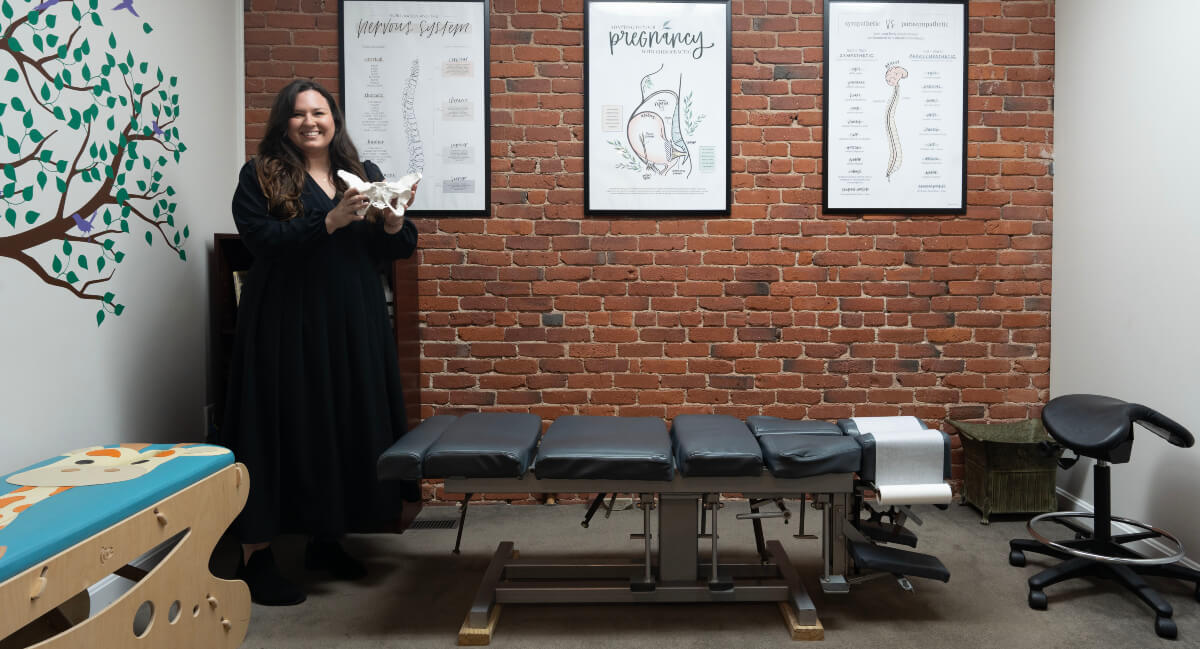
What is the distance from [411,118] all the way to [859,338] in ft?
7.76

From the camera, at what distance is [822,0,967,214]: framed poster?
3217 millimetres

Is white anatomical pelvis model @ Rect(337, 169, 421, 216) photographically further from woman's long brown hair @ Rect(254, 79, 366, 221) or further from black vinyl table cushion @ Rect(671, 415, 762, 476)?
black vinyl table cushion @ Rect(671, 415, 762, 476)

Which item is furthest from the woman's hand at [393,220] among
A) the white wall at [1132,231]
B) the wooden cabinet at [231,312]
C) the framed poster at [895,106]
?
the white wall at [1132,231]

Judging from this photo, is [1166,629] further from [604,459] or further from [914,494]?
[604,459]

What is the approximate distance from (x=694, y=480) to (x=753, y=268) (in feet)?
5.05

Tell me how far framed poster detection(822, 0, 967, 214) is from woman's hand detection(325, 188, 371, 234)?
214 cm

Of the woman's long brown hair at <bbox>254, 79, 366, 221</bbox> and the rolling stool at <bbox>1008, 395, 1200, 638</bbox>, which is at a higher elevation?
the woman's long brown hair at <bbox>254, 79, 366, 221</bbox>

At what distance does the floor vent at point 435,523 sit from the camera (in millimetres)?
3021

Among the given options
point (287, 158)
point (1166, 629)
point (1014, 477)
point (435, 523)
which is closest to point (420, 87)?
point (287, 158)

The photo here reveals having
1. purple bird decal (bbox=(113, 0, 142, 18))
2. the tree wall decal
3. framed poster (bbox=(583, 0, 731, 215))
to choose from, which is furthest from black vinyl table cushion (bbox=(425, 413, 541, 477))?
purple bird decal (bbox=(113, 0, 142, 18))

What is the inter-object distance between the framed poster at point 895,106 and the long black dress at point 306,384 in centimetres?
221

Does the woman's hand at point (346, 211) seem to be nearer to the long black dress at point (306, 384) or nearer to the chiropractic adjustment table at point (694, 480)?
the long black dress at point (306, 384)

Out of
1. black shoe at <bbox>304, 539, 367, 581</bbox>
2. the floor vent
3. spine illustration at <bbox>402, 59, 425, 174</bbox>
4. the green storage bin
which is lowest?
the floor vent

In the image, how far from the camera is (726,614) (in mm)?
2162
